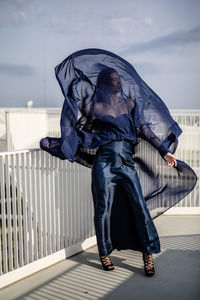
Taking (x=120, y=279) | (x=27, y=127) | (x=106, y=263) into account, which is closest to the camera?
(x=120, y=279)

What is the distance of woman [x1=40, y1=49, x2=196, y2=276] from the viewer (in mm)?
3105

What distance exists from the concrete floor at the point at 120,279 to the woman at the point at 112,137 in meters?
0.14

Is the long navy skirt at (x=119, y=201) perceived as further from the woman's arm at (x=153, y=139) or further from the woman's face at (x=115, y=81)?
the woman's face at (x=115, y=81)

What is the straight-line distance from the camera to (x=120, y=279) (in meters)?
3.03

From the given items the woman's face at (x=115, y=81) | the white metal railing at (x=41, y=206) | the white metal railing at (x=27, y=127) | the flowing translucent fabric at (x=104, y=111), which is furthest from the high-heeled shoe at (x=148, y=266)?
the white metal railing at (x=27, y=127)

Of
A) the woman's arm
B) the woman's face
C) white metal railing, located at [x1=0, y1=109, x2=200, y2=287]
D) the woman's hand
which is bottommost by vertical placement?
white metal railing, located at [x1=0, y1=109, x2=200, y2=287]

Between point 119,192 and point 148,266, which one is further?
point 119,192

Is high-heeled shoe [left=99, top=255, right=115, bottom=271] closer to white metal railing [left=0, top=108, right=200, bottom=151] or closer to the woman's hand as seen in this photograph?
the woman's hand

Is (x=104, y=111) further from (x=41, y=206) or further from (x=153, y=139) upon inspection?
(x=41, y=206)

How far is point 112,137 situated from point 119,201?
592 millimetres

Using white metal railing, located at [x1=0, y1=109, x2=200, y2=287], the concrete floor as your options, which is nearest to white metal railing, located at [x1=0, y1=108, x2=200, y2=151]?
white metal railing, located at [x1=0, y1=109, x2=200, y2=287]

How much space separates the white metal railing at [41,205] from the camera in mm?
2961

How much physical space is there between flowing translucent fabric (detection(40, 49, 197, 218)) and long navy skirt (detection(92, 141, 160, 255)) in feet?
0.47

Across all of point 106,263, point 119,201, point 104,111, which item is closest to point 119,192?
point 119,201
